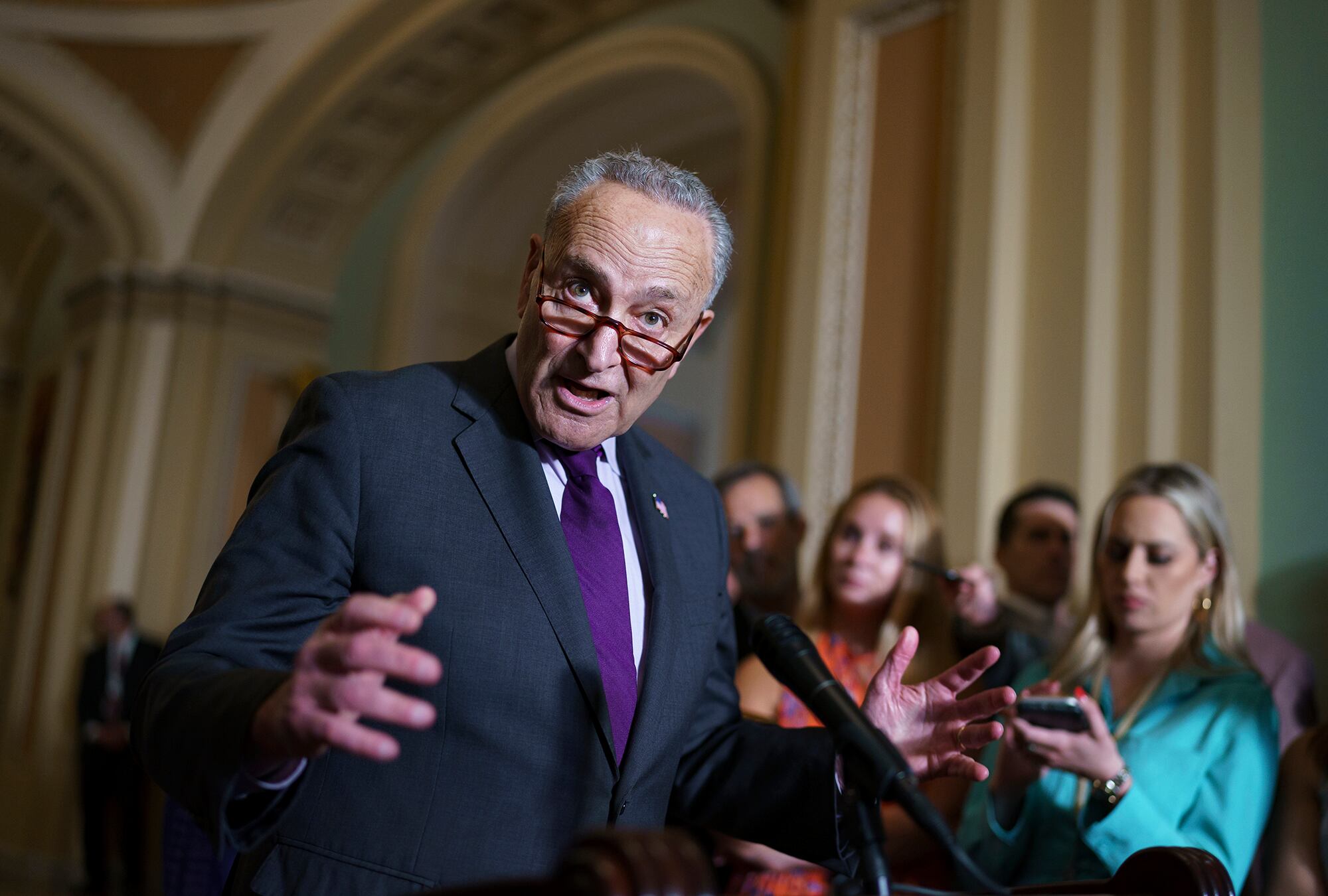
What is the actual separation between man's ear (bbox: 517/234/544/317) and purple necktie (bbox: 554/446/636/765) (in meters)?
0.22

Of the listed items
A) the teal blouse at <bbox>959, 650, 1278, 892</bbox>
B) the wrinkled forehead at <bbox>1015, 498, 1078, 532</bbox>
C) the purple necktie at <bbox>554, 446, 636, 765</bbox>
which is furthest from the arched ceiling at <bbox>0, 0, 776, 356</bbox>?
the purple necktie at <bbox>554, 446, 636, 765</bbox>

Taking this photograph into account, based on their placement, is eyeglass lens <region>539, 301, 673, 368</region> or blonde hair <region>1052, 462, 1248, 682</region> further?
blonde hair <region>1052, 462, 1248, 682</region>

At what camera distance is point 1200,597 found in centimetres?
273

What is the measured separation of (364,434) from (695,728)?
26.2 inches

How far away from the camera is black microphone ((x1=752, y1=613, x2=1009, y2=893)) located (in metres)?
1.18

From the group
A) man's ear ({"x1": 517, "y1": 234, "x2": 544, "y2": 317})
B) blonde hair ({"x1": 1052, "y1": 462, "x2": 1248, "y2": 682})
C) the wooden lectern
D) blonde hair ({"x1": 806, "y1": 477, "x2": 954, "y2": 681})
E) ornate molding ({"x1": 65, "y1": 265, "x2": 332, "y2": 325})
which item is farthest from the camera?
ornate molding ({"x1": 65, "y1": 265, "x2": 332, "y2": 325})

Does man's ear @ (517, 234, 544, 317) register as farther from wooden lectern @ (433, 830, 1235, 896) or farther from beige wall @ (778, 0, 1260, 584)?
beige wall @ (778, 0, 1260, 584)

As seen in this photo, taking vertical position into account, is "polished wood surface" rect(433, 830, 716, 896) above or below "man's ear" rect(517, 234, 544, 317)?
below

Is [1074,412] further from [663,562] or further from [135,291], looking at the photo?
[135,291]

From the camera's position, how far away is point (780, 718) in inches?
114

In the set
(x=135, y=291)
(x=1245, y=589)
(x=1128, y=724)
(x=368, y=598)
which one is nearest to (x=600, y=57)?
(x=135, y=291)

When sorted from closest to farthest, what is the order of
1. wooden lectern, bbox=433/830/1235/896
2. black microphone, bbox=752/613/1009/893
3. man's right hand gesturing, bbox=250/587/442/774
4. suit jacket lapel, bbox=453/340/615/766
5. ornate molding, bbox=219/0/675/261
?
wooden lectern, bbox=433/830/1235/896 → man's right hand gesturing, bbox=250/587/442/774 → black microphone, bbox=752/613/1009/893 → suit jacket lapel, bbox=453/340/615/766 → ornate molding, bbox=219/0/675/261

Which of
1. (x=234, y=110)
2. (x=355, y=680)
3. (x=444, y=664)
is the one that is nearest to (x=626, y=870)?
(x=355, y=680)

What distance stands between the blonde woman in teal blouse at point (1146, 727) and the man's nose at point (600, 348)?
1245 mm
